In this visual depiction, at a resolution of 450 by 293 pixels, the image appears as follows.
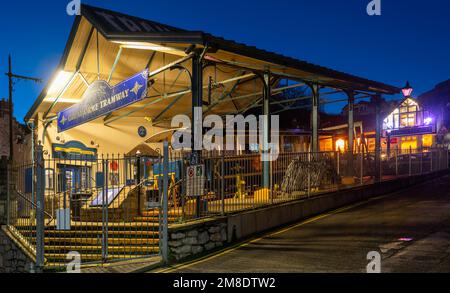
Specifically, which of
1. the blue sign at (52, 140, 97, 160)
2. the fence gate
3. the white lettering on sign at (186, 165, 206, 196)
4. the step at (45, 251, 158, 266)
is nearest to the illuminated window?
the blue sign at (52, 140, 97, 160)

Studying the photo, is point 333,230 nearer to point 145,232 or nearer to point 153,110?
point 145,232

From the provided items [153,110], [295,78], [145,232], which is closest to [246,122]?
[153,110]

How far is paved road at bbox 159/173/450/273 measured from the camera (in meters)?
6.30

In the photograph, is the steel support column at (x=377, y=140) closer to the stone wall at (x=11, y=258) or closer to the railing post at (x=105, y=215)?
the railing post at (x=105, y=215)

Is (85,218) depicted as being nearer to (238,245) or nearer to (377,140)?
(238,245)

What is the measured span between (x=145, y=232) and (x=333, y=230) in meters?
4.15

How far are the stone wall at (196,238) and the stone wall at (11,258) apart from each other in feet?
11.2

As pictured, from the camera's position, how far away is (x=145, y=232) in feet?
27.2

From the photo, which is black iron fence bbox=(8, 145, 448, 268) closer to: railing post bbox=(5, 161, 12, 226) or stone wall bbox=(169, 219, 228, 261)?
railing post bbox=(5, 161, 12, 226)

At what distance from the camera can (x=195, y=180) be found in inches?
325

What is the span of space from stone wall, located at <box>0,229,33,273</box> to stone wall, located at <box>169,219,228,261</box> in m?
3.41

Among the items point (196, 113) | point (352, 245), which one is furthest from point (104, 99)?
point (352, 245)
